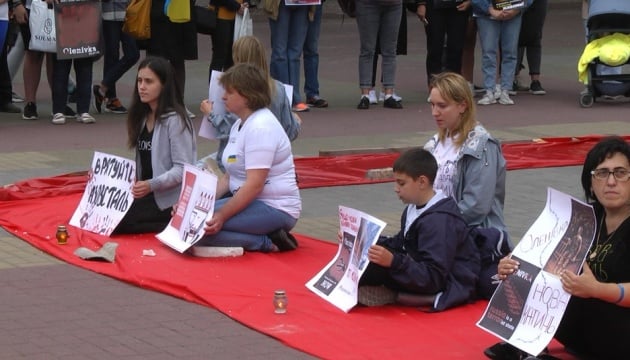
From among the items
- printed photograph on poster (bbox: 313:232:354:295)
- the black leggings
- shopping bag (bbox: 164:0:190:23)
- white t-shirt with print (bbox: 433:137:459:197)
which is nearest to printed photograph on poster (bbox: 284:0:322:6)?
shopping bag (bbox: 164:0:190:23)

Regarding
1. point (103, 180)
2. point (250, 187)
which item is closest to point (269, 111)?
point (250, 187)

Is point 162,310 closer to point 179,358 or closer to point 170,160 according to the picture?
point 179,358

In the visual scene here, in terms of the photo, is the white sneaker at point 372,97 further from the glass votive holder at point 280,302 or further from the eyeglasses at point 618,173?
the eyeglasses at point 618,173

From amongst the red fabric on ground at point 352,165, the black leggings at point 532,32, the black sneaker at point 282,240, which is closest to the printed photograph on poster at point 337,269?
the black sneaker at point 282,240

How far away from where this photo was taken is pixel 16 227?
8.46m

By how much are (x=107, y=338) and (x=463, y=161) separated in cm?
207

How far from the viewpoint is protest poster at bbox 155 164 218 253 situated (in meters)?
7.53

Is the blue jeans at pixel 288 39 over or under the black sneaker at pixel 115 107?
over

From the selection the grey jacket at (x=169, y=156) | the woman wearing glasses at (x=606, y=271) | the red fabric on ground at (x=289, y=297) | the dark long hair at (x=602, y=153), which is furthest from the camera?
the grey jacket at (x=169, y=156)

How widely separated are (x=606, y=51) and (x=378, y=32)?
7.93 feet

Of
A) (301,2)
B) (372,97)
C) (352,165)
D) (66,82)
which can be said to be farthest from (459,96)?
(372,97)

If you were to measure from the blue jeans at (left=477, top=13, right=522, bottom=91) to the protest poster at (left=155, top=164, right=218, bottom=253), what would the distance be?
716cm

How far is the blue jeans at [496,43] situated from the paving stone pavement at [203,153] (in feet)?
1.40

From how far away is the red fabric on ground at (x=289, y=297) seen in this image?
5.92 metres
